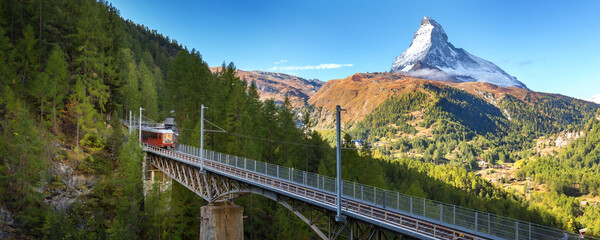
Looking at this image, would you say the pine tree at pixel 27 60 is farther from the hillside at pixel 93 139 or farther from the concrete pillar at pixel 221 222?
the concrete pillar at pixel 221 222

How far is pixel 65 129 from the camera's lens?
138ft

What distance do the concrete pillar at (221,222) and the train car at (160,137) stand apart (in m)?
17.1

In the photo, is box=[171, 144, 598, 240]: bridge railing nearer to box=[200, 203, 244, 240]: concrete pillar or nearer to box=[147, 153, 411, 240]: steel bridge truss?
box=[147, 153, 411, 240]: steel bridge truss

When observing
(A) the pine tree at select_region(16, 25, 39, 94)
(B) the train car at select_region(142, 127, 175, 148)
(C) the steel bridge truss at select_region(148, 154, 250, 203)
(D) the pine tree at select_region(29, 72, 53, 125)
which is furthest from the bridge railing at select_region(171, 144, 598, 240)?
(A) the pine tree at select_region(16, 25, 39, 94)

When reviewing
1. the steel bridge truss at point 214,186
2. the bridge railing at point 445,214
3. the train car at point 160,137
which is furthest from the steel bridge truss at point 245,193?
the train car at point 160,137

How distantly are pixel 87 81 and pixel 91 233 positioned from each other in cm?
1989

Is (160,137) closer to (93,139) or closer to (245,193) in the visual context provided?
(93,139)

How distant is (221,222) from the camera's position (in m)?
33.4

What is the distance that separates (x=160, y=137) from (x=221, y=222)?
19.0 meters

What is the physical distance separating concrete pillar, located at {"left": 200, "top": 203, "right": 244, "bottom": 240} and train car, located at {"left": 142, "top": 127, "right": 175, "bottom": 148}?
56.0 ft

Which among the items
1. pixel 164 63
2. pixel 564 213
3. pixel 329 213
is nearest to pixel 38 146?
pixel 329 213

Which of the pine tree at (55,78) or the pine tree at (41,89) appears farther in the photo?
the pine tree at (55,78)

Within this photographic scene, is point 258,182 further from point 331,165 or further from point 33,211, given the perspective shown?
point 331,165

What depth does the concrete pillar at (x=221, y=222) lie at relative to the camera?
33.1 metres
